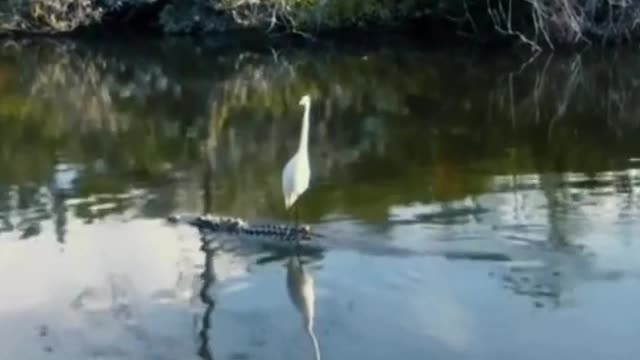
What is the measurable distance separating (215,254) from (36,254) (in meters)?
1.44

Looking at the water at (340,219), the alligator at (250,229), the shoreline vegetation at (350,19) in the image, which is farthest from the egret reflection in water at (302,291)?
the shoreline vegetation at (350,19)

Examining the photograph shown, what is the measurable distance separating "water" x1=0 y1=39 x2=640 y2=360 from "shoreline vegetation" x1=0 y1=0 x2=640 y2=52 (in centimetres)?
268

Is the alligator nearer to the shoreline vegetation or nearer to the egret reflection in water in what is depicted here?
the egret reflection in water

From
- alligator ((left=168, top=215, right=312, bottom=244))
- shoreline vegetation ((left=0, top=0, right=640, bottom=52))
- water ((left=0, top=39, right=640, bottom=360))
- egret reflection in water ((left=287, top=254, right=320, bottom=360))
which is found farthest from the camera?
shoreline vegetation ((left=0, top=0, right=640, bottom=52))

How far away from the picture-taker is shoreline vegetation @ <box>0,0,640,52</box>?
22.0 meters

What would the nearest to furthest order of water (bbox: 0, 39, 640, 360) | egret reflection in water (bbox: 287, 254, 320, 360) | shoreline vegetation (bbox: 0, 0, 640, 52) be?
1. water (bbox: 0, 39, 640, 360)
2. egret reflection in water (bbox: 287, 254, 320, 360)
3. shoreline vegetation (bbox: 0, 0, 640, 52)

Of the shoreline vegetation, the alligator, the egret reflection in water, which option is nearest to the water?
the egret reflection in water

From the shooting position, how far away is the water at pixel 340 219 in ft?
27.8

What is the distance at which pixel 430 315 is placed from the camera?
340 inches

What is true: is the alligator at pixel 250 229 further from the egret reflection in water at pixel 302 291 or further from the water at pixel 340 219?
the egret reflection in water at pixel 302 291

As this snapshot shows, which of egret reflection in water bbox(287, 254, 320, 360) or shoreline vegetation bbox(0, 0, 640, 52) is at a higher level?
shoreline vegetation bbox(0, 0, 640, 52)

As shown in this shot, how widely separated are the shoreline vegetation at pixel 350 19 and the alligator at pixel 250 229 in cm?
1178

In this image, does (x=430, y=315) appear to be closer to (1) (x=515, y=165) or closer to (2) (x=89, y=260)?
(2) (x=89, y=260)

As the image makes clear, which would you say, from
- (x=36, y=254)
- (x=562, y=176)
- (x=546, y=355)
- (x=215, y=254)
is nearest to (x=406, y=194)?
(x=562, y=176)
